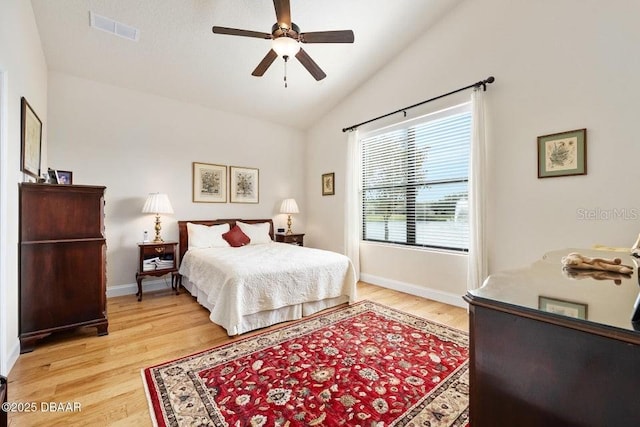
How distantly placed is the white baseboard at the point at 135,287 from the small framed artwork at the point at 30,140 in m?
1.69

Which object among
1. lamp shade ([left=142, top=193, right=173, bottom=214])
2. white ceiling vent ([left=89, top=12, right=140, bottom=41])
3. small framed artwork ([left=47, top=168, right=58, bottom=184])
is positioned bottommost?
lamp shade ([left=142, top=193, right=173, bottom=214])

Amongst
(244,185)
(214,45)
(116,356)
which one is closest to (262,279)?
(116,356)

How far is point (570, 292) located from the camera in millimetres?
948

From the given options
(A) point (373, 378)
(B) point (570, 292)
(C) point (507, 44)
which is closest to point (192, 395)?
(A) point (373, 378)

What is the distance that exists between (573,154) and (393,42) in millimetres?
2499

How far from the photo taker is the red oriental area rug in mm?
1552

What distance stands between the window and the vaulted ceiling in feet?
3.31

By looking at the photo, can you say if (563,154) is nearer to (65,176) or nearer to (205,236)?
(205,236)

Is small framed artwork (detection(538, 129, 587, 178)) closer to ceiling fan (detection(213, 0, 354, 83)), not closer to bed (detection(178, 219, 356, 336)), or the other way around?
ceiling fan (detection(213, 0, 354, 83))

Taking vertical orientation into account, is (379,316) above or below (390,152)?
below

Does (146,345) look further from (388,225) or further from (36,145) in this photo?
(388,225)

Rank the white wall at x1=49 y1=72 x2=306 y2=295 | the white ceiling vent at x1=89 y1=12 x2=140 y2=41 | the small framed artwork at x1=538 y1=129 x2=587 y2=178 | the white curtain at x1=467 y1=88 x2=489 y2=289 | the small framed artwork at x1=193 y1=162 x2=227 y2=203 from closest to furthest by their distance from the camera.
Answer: the small framed artwork at x1=538 y1=129 x2=587 y2=178, the white ceiling vent at x1=89 y1=12 x2=140 y2=41, the white curtain at x1=467 y1=88 x2=489 y2=289, the white wall at x1=49 y1=72 x2=306 y2=295, the small framed artwork at x1=193 y1=162 x2=227 y2=203

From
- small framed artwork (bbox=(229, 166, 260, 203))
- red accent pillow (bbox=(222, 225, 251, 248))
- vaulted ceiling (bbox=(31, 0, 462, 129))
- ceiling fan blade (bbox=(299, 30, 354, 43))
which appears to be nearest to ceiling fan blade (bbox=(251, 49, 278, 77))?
ceiling fan blade (bbox=(299, 30, 354, 43))

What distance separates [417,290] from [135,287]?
12.9 ft
